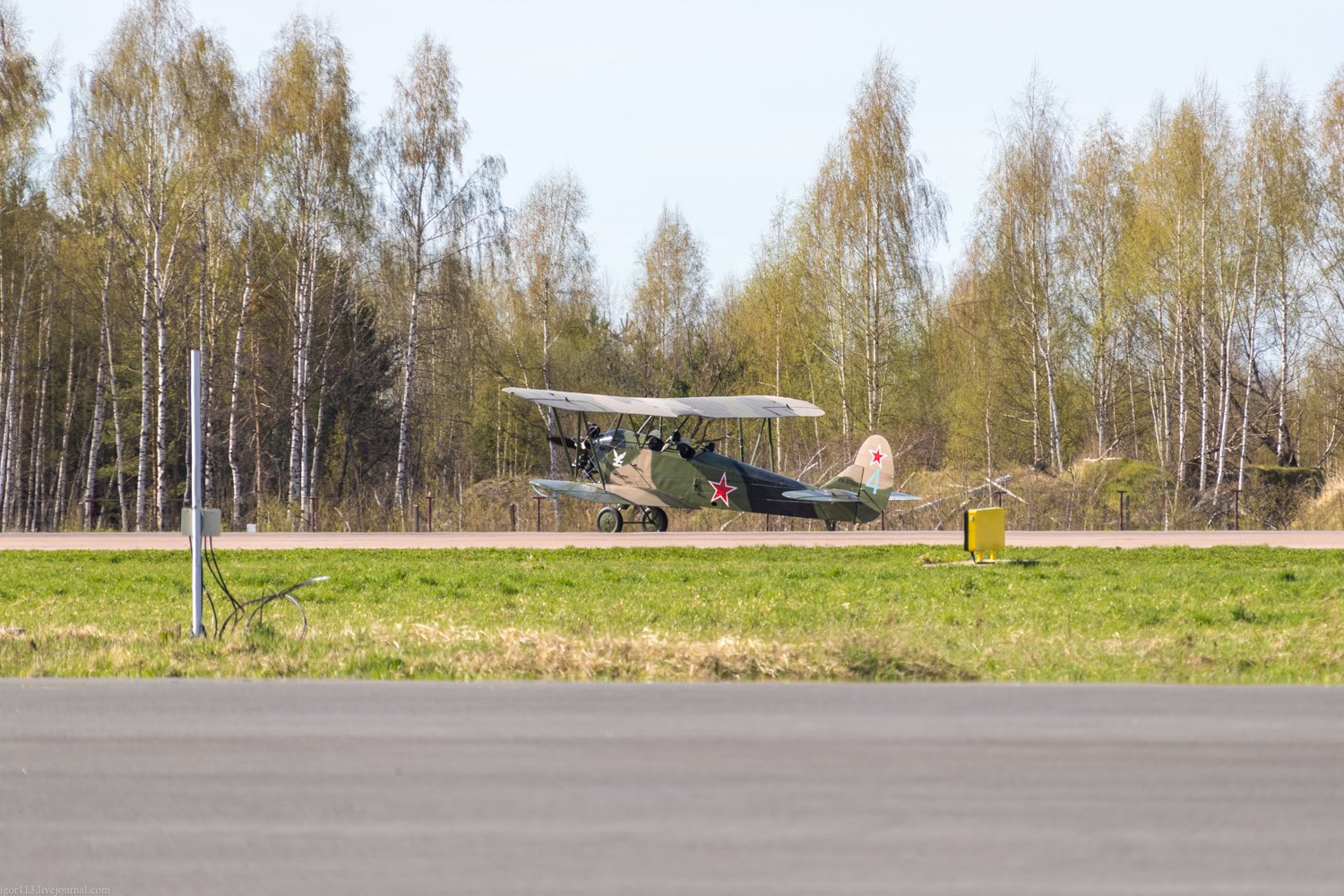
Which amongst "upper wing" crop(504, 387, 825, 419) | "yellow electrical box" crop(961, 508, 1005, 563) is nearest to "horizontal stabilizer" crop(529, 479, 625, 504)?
"upper wing" crop(504, 387, 825, 419)

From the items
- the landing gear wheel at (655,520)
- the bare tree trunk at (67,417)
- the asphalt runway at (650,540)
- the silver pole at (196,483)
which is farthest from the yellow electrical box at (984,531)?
the bare tree trunk at (67,417)

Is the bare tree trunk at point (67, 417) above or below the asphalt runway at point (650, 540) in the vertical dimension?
above

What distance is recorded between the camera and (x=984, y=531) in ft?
72.5

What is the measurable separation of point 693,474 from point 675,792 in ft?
85.7

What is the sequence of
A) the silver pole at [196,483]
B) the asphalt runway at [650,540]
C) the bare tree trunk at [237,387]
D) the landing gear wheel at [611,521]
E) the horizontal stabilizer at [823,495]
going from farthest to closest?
the bare tree trunk at [237,387] < the landing gear wheel at [611,521] < the horizontal stabilizer at [823,495] < the asphalt runway at [650,540] < the silver pole at [196,483]

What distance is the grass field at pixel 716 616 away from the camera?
1088 centimetres

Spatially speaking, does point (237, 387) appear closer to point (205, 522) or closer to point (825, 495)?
point (825, 495)

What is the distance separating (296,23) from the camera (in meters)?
43.3

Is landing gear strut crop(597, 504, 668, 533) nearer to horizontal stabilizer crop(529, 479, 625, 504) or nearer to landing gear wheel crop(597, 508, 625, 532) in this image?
landing gear wheel crop(597, 508, 625, 532)

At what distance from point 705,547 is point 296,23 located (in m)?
24.3

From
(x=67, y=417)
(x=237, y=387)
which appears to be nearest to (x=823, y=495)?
(x=237, y=387)

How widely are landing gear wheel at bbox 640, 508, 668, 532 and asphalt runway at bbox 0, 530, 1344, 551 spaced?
996 millimetres

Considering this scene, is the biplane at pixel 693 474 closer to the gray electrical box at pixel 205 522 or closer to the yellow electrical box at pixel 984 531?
the yellow electrical box at pixel 984 531

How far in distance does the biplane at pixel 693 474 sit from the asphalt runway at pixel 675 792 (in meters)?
22.8
